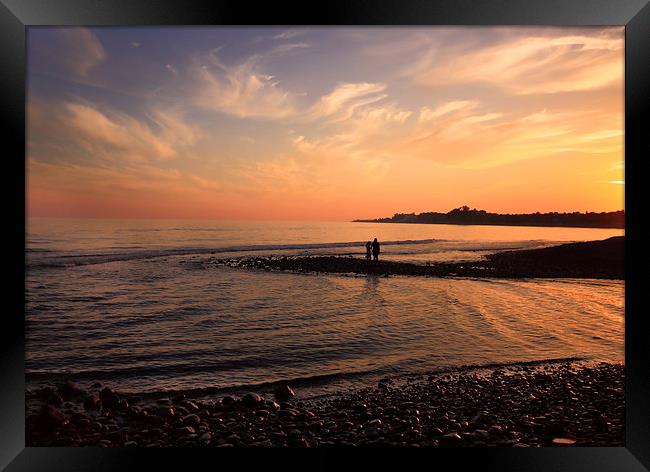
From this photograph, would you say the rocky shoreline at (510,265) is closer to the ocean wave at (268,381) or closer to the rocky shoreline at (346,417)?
the ocean wave at (268,381)

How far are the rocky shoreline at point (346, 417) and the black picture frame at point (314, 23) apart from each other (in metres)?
0.10

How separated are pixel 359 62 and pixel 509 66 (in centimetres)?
233

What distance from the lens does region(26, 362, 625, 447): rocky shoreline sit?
3340 mm

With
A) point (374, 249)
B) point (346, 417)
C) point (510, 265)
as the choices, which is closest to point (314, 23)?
point (346, 417)

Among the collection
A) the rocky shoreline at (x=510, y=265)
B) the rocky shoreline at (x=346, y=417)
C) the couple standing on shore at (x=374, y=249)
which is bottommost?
the rocky shoreline at (x=346, y=417)

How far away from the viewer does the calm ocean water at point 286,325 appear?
461 cm

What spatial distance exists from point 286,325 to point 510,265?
9.88 m

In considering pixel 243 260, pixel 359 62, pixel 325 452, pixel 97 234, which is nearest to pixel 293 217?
pixel 359 62

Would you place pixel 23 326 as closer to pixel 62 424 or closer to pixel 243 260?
pixel 62 424

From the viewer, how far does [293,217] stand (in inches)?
342

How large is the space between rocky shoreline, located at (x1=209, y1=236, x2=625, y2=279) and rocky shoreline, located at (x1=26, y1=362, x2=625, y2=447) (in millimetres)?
8294

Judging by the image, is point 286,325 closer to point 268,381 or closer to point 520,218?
point 268,381

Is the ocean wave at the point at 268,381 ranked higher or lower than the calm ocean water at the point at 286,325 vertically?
lower

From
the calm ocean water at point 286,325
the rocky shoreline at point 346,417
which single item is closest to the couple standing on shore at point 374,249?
the calm ocean water at point 286,325
